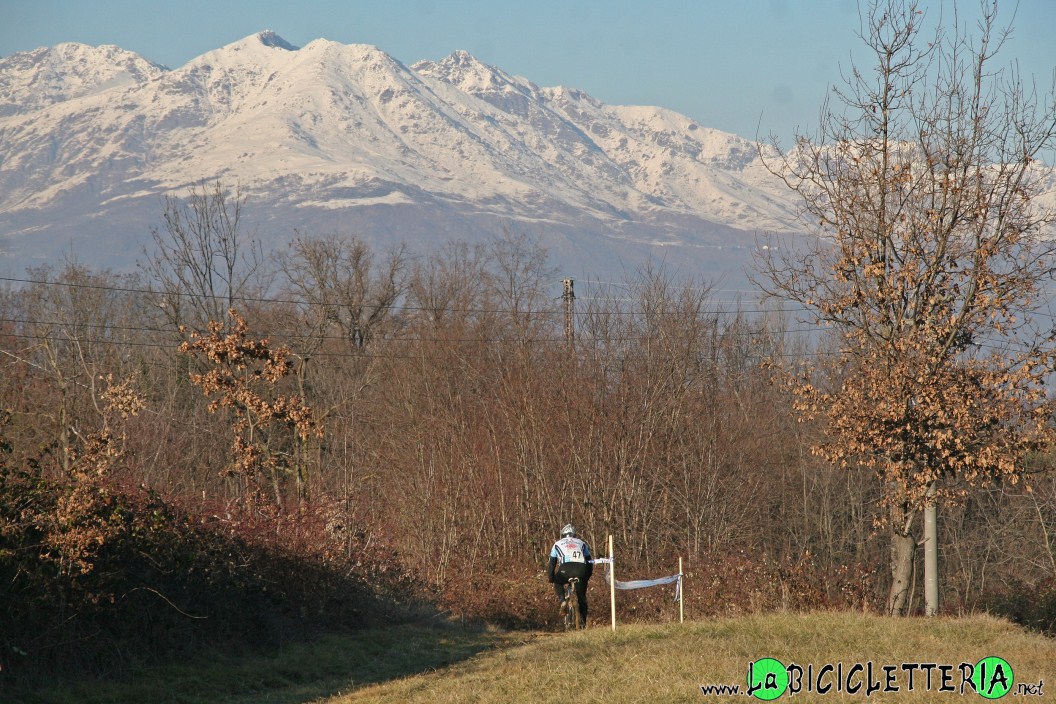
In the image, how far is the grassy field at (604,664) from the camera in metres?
10.4

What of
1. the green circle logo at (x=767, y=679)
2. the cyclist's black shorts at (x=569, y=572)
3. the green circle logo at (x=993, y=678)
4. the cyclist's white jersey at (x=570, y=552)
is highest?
the green circle logo at (x=993, y=678)

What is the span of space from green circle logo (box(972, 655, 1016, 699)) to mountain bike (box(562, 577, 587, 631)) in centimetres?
772

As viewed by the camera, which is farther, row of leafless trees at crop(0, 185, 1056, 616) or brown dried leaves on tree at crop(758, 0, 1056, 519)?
row of leafless trees at crop(0, 185, 1056, 616)

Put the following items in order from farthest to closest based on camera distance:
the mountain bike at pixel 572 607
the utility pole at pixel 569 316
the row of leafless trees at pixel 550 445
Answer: the utility pole at pixel 569 316
the row of leafless trees at pixel 550 445
the mountain bike at pixel 572 607

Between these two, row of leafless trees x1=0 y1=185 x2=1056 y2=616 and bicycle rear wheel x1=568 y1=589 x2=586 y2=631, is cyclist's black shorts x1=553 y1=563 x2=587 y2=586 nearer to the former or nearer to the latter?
bicycle rear wheel x1=568 y1=589 x2=586 y2=631

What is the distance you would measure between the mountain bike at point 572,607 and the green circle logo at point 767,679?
691 cm

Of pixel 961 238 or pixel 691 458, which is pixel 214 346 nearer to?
pixel 961 238

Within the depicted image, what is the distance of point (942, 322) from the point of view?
16422mm

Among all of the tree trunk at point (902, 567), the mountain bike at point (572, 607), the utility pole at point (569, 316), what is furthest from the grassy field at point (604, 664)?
the utility pole at point (569, 316)

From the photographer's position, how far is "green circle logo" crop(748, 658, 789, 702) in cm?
993

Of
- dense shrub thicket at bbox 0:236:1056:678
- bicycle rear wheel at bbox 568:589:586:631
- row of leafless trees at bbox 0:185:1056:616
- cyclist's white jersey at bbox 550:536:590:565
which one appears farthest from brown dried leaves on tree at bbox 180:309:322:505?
row of leafless trees at bbox 0:185:1056:616

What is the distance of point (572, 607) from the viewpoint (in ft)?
58.5

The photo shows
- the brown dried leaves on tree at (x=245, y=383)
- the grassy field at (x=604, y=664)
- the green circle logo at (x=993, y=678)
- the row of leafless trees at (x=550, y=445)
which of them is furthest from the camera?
the row of leafless trees at (x=550, y=445)

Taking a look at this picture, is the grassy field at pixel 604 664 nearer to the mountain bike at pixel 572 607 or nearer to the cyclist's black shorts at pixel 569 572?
the cyclist's black shorts at pixel 569 572
